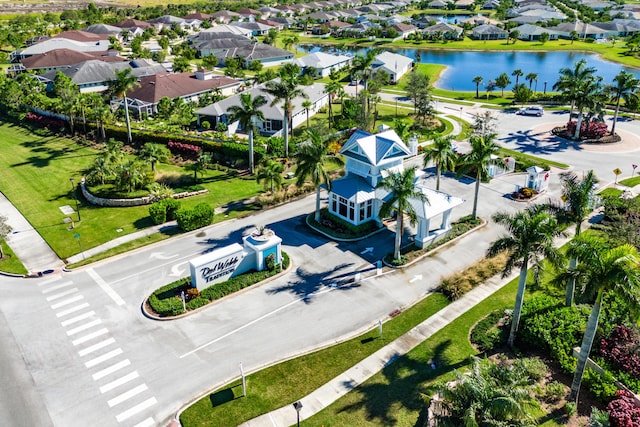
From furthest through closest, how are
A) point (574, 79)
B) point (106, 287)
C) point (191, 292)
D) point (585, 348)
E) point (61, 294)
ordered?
point (574, 79)
point (106, 287)
point (61, 294)
point (191, 292)
point (585, 348)

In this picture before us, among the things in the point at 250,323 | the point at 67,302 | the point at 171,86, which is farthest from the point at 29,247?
the point at 171,86

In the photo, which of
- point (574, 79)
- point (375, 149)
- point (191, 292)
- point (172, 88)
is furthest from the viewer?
point (172, 88)

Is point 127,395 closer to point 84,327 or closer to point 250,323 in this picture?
point 84,327

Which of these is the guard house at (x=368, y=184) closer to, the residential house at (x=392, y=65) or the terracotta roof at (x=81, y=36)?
the residential house at (x=392, y=65)

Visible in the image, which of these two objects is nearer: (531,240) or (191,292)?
(531,240)

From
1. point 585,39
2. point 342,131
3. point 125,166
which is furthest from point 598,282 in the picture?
point 585,39

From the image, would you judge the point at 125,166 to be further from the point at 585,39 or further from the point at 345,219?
the point at 585,39

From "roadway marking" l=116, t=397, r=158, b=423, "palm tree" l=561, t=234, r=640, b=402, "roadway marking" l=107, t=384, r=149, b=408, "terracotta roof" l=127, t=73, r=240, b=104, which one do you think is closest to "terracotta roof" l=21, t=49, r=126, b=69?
"terracotta roof" l=127, t=73, r=240, b=104

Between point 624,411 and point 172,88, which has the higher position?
point 172,88
